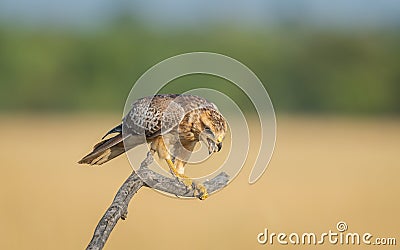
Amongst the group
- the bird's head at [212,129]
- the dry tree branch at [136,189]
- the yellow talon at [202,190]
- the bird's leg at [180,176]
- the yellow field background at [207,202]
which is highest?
the yellow field background at [207,202]

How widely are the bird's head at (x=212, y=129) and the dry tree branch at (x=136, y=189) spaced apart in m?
0.26

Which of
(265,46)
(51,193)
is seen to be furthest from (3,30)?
(51,193)

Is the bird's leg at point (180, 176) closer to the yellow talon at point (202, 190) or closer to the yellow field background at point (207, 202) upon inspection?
the yellow talon at point (202, 190)

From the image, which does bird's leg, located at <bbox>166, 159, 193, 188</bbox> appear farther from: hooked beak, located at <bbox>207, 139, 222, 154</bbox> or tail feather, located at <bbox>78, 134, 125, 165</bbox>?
tail feather, located at <bbox>78, 134, 125, 165</bbox>

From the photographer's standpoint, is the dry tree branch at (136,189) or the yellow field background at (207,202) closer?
the dry tree branch at (136,189)

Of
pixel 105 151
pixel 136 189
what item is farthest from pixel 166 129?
pixel 136 189

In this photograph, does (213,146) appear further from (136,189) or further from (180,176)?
(136,189)

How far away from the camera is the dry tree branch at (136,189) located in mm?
5720

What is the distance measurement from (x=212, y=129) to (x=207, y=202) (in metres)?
8.01

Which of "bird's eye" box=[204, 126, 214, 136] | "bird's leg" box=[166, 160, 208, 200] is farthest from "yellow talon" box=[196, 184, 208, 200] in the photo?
"bird's eye" box=[204, 126, 214, 136]

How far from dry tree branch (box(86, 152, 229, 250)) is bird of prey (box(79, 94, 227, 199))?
0.26 m

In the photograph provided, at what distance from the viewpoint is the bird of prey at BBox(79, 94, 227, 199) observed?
6.81 m

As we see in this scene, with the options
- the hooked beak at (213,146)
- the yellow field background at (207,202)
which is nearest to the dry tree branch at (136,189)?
the hooked beak at (213,146)

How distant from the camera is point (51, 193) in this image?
14938 mm
